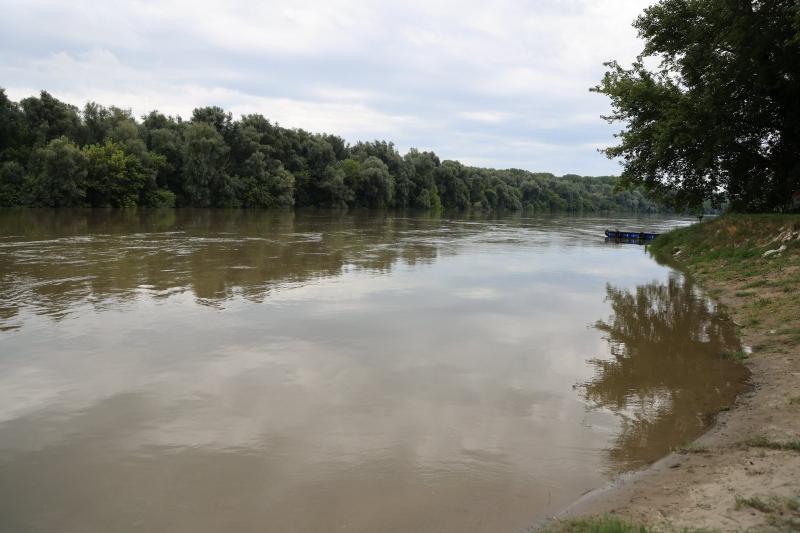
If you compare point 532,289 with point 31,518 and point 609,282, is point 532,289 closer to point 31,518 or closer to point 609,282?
point 609,282

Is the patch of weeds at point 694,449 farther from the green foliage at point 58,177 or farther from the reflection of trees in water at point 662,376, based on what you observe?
the green foliage at point 58,177

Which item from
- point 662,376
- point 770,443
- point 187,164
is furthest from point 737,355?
point 187,164

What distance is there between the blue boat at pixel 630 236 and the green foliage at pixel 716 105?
10.4 meters

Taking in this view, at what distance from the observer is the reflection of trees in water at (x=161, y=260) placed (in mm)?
16741

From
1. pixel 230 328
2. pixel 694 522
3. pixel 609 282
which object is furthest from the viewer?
pixel 609 282

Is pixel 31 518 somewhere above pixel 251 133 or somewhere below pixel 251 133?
below

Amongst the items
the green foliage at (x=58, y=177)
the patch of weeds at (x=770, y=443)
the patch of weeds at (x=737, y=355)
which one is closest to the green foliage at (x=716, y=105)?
the patch of weeds at (x=737, y=355)

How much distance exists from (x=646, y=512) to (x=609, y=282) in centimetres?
1866

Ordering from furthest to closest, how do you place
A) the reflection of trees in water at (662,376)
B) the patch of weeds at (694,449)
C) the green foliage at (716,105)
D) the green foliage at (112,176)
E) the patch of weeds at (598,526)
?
the green foliage at (112,176)
the green foliage at (716,105)
the reflection of trees in water at (662,376)
the patch of weeds at (694,449)
the patch of weeds at (598,526)

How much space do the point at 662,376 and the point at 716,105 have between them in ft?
74.9

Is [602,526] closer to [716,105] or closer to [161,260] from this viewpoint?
[161,260]

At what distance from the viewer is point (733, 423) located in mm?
7371

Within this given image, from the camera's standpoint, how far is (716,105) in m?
27.0

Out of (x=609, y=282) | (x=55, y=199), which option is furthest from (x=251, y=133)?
(x=609, y=282)
